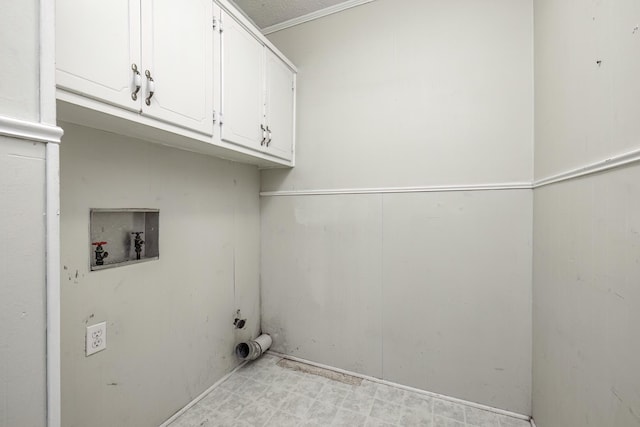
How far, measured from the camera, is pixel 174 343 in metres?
1.60

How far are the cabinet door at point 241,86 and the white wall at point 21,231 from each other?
901mm

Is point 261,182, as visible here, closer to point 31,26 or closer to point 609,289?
point 31,26

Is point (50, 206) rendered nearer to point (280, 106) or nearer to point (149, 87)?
point (149, 87)

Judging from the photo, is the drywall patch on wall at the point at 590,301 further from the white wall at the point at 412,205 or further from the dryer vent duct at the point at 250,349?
the dryer vent duct at the point at 250,349

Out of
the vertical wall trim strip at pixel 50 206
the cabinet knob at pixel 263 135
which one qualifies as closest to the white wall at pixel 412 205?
the cabinet knob at pixel 263 135

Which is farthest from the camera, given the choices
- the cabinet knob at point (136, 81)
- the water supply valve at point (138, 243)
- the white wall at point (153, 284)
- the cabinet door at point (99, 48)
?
the water supply valve at point (138, 243)

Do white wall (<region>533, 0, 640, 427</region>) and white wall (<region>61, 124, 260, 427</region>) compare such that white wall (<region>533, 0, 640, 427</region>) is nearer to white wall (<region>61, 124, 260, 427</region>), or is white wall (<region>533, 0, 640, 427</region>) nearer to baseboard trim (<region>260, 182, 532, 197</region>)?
baseboard trim (<region>260, 182, 532, 197</region>)

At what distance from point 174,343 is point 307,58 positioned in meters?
2.17

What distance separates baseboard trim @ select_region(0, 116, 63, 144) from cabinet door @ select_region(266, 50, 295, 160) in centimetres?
128

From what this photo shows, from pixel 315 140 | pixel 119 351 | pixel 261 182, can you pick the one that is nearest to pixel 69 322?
pixel 119 351

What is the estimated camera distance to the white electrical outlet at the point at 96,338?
122 cm

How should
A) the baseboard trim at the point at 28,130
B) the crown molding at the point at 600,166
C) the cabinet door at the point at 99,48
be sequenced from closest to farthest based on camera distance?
1. the baseboard trim at the point at 28,130
2. the crown molding at the point at 600,166
3. the cabinet door at the point at 99,48

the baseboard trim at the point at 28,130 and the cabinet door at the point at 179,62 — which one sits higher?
the cabinet door at the point at 179,62

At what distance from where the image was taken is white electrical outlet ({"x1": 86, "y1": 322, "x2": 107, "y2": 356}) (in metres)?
1.22
